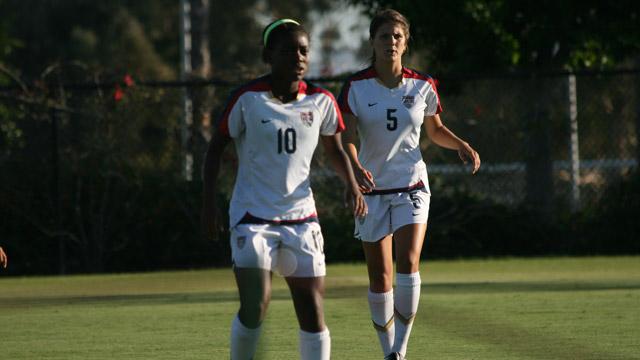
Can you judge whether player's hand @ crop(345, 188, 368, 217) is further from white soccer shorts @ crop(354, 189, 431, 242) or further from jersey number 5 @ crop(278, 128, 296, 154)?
white soccer shorts @ crop(354, 189, 431, 242)

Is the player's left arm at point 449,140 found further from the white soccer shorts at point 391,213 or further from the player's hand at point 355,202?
the player's hand at point 355,202

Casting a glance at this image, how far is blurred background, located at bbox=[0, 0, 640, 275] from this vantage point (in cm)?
1588

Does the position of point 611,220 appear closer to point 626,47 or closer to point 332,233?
point 626,47

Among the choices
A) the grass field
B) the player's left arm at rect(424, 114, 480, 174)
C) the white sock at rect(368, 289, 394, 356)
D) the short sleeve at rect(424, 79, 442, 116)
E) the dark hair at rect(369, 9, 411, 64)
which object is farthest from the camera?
the grass field

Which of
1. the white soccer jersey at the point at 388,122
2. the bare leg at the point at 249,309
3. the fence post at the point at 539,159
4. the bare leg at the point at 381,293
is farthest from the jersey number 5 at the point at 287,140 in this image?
the fence post at the point at 539,159

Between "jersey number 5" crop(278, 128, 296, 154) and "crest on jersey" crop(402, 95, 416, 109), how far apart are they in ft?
6.42

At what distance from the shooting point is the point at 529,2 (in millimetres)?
17109

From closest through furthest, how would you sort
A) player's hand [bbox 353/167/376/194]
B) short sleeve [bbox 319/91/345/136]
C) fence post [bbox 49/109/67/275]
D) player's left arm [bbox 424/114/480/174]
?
short sleeve [bbox 319/91/345/136], player's hand [bbox 353/167/376/194], player's left arm [bbox 424/114/480/174], fence post [bbox 49/109/67/275]

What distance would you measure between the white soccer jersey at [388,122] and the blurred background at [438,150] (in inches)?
285

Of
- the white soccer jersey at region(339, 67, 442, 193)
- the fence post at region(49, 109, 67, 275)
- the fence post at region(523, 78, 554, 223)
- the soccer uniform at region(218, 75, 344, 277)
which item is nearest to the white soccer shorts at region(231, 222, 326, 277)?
the soccer uniform at region(218, 75, 344, 277)

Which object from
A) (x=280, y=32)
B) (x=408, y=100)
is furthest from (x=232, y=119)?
(x=408, y=100)

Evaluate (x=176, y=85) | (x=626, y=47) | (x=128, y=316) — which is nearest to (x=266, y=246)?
(x=128, y=316)

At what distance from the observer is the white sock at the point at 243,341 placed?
20.9 feet

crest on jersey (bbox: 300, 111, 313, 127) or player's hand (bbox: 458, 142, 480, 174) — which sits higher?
crest on jersey (bbox: 300, 111, 313, 127)
